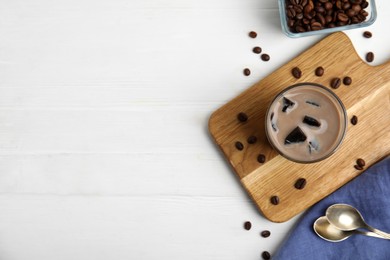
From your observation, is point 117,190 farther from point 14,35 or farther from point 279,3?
point 279,3

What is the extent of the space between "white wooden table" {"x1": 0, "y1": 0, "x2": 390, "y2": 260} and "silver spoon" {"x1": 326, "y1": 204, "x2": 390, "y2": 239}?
148 mm

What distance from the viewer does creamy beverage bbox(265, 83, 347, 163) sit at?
1.32m

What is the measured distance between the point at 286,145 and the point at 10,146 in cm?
84

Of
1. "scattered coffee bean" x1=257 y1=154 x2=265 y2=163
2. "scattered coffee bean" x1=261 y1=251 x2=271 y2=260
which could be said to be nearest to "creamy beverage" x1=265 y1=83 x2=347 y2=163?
"scattered coffee bean" x1=257 y1=154 x2=265 y2=163

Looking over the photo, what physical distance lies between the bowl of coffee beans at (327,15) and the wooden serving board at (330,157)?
0.21 feet

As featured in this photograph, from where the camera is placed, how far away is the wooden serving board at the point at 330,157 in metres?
1.43

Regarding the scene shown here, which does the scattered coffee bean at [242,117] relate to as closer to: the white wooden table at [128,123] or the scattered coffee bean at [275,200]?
the white wooden table at [128,123]

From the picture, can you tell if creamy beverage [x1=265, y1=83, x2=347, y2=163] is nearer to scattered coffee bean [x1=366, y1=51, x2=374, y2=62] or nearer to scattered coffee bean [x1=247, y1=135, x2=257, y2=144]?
scattered coffee bean [x1=247, y1=135, x2=257, y2=144]

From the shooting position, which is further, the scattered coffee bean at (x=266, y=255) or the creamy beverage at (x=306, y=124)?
the scattered coffee bean at (x=266, y=255)

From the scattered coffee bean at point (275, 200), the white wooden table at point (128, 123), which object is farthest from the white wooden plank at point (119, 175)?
the scattered coffee bean at point (275, 200)

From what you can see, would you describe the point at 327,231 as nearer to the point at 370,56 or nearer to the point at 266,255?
the point at 266,255

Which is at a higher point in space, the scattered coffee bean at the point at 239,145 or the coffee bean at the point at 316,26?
the coffee bean at the point at 316,26

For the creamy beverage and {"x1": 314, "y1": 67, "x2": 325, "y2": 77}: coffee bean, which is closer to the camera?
the creamy beverage

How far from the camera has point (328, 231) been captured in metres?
1.44
